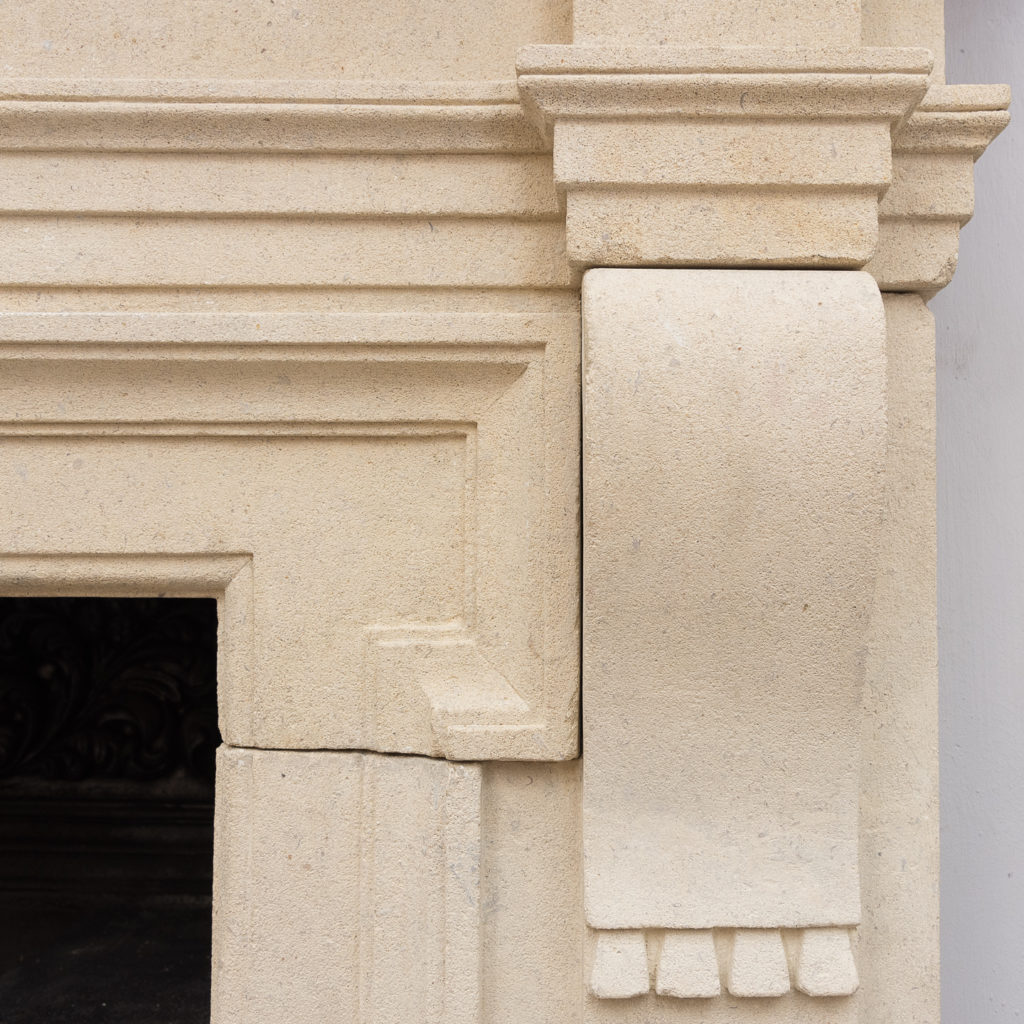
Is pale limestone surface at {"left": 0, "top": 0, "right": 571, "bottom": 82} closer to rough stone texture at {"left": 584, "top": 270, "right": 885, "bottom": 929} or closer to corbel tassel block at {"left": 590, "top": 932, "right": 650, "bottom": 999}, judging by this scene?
rough stone texture at {"left": 584, "top": 270, "right": 885, "bottom": 929}

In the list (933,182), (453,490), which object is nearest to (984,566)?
(933,182)

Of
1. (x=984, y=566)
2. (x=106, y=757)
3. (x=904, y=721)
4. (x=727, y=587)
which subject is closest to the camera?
(x=727, y=587)

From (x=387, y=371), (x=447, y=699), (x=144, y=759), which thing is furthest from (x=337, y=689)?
(x=144, y=759)

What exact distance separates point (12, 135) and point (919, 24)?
40.8 inches

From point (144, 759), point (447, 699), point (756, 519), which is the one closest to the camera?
point (756, 519)

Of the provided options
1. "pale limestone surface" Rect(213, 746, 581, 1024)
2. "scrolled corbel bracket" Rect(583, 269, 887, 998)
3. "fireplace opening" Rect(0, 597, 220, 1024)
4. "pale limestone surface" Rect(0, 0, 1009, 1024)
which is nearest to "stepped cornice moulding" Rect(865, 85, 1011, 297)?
"pale limestone surface" Rect(0, 0, 1009, 1024)

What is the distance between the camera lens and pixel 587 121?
36.4 inches

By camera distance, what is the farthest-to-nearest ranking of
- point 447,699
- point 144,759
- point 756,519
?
1. point 144,759
2. point 447,699
3. point 756,519

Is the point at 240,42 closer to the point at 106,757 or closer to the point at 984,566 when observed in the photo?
the point at 984,566

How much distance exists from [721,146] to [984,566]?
737mm

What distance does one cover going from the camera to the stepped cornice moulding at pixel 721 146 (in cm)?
90

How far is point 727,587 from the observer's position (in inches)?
36.1

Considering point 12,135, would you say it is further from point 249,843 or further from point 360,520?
point 249,843

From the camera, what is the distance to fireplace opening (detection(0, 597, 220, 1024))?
2121mm
